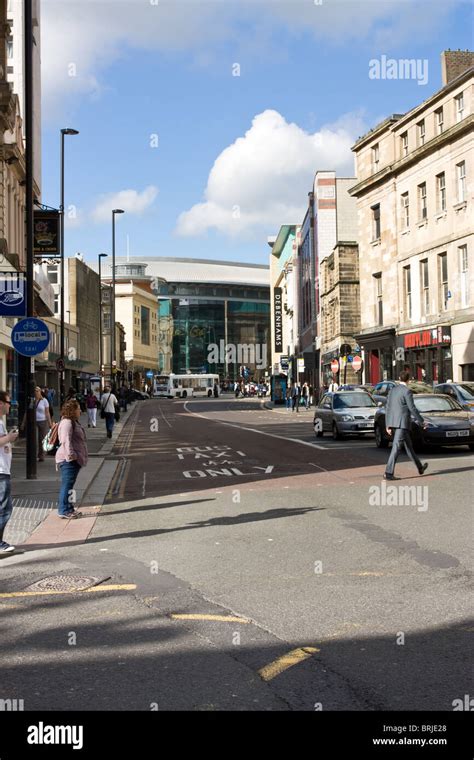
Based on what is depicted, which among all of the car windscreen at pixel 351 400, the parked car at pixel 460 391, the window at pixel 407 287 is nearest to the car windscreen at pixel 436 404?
the parked car at pixel 460 391

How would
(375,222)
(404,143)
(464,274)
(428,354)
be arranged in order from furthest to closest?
(375,222) < (404,143) < (428,354) < (464,274)

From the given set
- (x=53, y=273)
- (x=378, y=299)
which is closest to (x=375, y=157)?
(x=378, y=299)

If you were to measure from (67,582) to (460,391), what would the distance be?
65.3 ft

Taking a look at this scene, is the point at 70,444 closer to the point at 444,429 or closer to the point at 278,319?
the point at 444,429

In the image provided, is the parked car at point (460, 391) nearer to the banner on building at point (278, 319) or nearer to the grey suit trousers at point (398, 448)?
the grey suit trousers at point (398, 448)

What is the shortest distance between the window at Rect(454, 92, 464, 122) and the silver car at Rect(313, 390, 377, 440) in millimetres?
17207

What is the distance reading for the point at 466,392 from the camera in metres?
25.7

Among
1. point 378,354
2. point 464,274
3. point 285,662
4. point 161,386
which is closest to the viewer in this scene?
Answer: point 285,662

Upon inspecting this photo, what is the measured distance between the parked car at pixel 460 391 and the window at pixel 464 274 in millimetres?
11918

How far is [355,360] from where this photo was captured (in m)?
44.1

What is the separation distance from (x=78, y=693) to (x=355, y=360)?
131 feet

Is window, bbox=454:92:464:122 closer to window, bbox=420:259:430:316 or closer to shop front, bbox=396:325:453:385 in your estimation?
window, bbox=420:259:430:316

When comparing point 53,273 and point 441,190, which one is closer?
point 441,190
